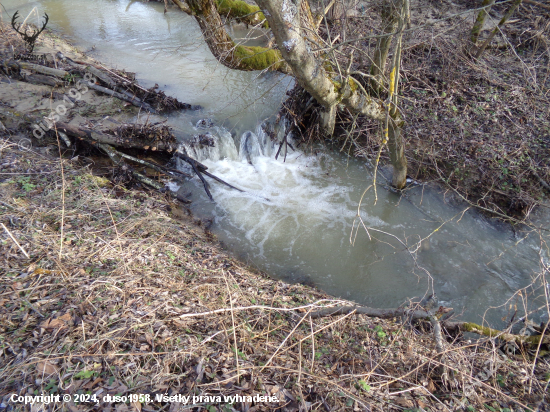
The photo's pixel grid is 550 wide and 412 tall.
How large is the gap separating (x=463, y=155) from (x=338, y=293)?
416cm

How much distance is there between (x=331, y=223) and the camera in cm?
616

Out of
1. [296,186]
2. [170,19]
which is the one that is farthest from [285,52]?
[170,19]

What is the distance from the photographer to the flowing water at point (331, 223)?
16.7 feet

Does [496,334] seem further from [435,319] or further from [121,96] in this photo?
[121,96]

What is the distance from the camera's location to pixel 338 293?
16.1 ft

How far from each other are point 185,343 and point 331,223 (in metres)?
4.16

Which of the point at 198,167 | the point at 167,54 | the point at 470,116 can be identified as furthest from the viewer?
the point at 167,54

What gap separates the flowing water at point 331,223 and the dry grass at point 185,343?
161 cm

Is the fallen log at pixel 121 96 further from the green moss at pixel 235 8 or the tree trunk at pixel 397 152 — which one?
the tree trunk at pixel 397 152

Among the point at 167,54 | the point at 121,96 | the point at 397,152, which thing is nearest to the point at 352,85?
the point at 397,152

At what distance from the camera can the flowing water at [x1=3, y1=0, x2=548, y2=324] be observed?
509 centimetres

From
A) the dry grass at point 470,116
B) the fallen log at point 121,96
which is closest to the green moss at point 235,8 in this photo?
the dry grass at point 470,116

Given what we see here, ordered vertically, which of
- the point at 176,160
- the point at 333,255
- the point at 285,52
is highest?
the point at 285,52

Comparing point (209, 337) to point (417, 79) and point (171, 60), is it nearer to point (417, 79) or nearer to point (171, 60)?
point (417, 79)
